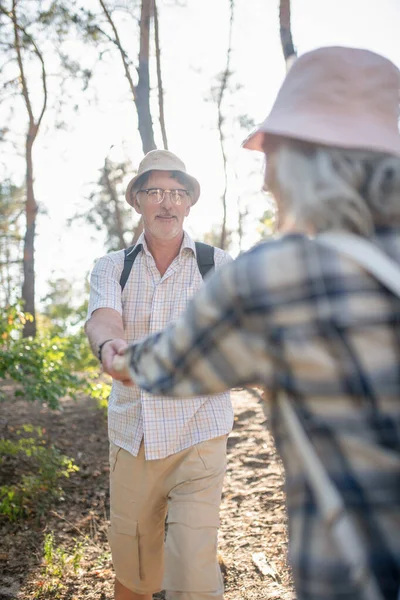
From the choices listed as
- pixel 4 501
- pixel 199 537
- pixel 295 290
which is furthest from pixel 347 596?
pixel 4 501

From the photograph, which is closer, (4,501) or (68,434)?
(4,501)

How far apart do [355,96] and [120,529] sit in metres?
2.38

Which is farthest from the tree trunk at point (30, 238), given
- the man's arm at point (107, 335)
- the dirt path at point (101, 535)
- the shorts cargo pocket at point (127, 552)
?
the man's arm at point (107, 335)

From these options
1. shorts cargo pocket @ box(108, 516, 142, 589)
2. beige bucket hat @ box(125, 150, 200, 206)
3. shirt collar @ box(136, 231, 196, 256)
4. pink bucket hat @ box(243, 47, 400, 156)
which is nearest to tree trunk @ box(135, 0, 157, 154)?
beige bucket hat @ box(125, 150, 200, 206)

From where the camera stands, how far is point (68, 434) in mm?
7996

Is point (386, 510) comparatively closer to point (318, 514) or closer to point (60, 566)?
point (318, 514)

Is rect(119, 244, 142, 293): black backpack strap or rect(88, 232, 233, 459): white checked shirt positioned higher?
rect(119, 244, 142, 293): black backpack strap

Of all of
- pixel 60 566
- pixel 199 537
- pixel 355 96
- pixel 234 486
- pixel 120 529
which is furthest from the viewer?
pixel 234 486

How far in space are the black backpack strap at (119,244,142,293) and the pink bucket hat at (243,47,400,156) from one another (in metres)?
1.81

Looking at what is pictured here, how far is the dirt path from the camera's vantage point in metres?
3.94

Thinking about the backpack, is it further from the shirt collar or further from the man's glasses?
the man's glasses

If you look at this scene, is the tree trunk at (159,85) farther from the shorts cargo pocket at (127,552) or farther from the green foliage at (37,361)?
the shorts cargo pocket at (127,552)

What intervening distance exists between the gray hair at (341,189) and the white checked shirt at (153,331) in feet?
5.18

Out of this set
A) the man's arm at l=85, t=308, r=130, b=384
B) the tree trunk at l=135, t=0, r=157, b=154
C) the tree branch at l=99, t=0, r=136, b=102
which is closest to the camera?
the man's arm at l=85, t=308, r=130, b=384
